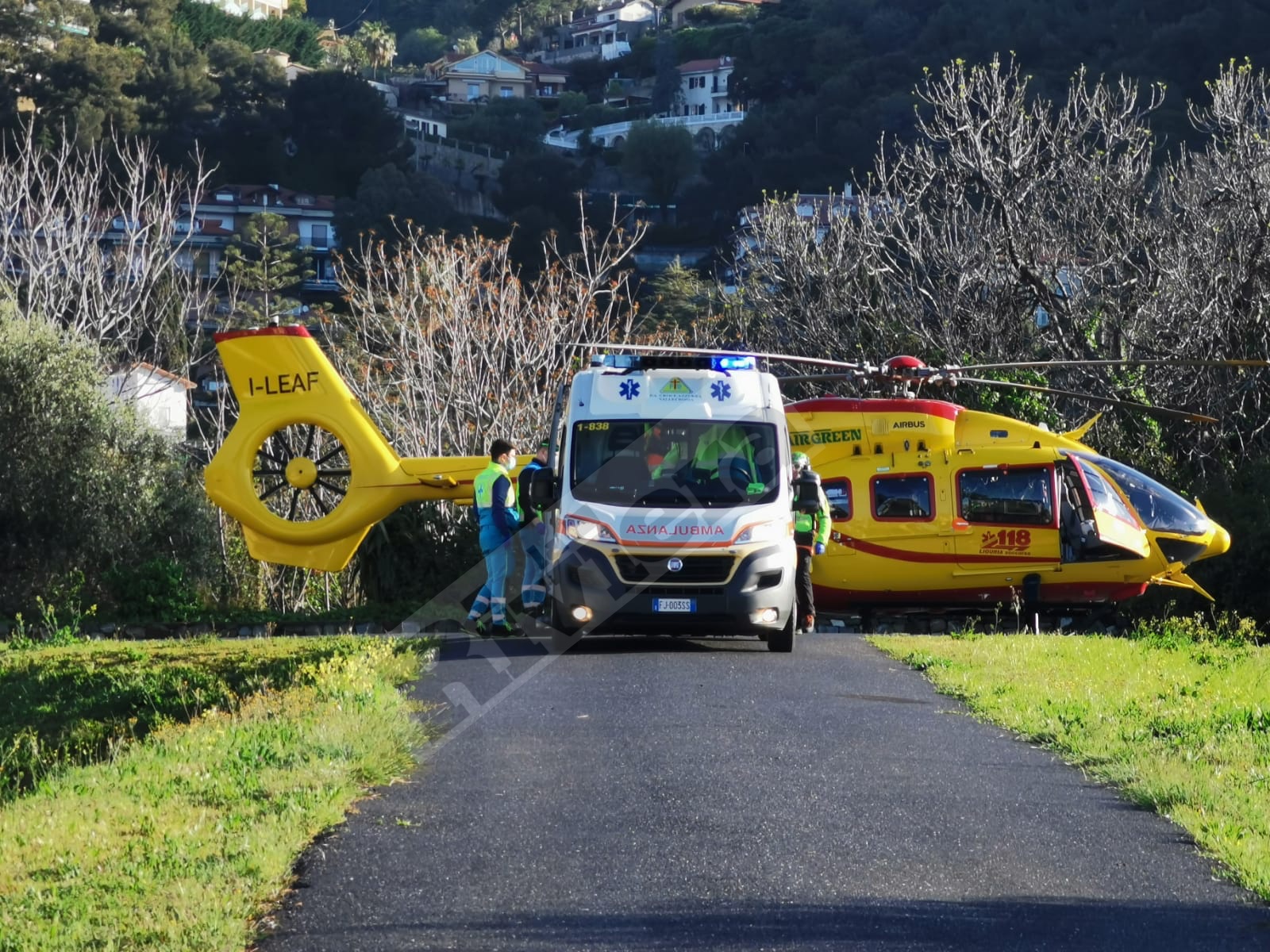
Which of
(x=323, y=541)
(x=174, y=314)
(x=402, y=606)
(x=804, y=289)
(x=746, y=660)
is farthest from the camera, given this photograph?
(x=174, y=314)

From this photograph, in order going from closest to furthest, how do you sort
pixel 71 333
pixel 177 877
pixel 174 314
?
1. pixel 177 877
2. pixel 71 333
3. pixel 174 314

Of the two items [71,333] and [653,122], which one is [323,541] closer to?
[71,333]

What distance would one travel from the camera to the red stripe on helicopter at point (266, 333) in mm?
20766

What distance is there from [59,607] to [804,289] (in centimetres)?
2209

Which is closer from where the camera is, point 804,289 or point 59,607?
point 59,607

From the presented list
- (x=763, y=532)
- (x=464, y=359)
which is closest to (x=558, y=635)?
(x=763, y=532)

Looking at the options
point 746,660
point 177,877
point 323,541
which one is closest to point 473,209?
point 323,541

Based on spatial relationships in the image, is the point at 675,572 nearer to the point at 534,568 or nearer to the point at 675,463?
the point at 675,463

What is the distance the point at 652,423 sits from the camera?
15.5 metres

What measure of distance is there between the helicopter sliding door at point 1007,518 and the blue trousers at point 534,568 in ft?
17.0

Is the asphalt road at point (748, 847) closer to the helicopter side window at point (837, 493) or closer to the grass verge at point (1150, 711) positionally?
the grass verge at point (1150, 711)

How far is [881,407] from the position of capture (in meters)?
20.5

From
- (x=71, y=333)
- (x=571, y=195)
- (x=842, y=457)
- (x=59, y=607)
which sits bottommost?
(x=59, y=607)

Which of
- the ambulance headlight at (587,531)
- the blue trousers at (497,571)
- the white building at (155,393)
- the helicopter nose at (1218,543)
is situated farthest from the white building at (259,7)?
the ambulance headlight at (587,531)
